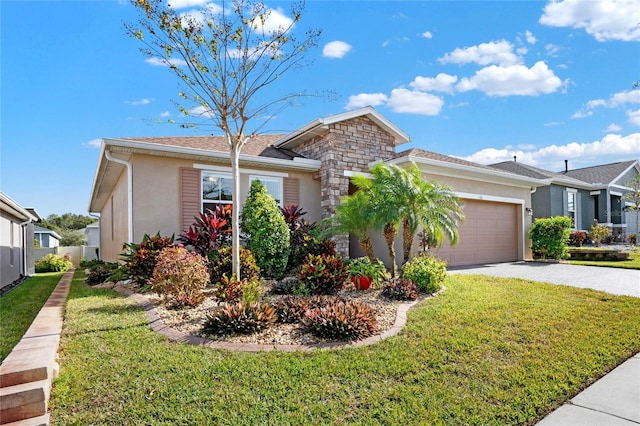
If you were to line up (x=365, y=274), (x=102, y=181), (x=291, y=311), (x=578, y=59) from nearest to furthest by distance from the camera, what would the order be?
(x=291, y=311) < (x=365, y=274) < (x=578, y=59) < (x=102, y=181)

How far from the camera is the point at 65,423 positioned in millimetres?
2793

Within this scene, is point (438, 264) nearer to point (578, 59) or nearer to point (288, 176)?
point (288, 176)

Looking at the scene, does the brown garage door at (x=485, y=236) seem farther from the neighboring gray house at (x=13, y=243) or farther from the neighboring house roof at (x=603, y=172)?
the neighboring house roof at (x=603, y=172)

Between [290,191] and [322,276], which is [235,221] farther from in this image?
[290,191]

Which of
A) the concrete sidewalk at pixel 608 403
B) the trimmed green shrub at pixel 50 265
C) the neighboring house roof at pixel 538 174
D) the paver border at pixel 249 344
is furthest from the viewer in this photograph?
the neighboring house roof at pixel 538 174

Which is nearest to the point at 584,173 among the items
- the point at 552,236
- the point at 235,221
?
the point at 552,236

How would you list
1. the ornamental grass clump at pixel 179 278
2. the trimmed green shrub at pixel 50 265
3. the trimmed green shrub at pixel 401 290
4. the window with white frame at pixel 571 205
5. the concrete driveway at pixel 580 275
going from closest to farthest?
the ornamental grass clump at pixel 179 278 → the trimmed green shrub at pixel 401 290 → the concrete driveway at pixel 580 275 → the trimmed green shrub at pixel 50 265 → the window with white frame at pixel 571 205

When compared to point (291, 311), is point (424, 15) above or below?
above

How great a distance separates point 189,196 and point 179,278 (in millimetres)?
4339

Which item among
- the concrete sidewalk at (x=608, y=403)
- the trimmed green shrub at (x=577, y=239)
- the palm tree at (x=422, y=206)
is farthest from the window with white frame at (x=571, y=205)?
the concrete sidewalk at (x=608, y=403)

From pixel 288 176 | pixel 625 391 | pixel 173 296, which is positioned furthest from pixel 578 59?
pixel 173 296

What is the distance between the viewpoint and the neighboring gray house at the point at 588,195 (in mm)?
20281

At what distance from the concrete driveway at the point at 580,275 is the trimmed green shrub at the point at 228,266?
6.19 m

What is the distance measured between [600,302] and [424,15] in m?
7.92
